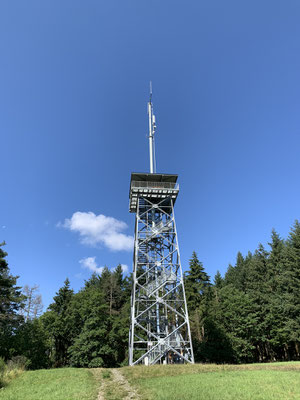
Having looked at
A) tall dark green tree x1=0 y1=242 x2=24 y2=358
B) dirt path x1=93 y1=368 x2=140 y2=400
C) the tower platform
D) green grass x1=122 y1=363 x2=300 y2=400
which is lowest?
dirt path x1=93 y1=368 x2=140 y2=400

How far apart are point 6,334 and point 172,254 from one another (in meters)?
23.4

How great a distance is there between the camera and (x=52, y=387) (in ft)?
34.2

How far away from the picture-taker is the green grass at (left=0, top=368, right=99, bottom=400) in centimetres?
902

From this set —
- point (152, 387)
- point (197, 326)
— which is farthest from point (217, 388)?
point (197, 326)

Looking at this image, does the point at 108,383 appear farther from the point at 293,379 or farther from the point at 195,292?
the point at 195,292

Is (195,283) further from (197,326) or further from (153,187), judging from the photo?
(153,187)

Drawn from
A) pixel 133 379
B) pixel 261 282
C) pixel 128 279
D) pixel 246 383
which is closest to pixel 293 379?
pixel 246 383

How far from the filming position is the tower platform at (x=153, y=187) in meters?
23.2

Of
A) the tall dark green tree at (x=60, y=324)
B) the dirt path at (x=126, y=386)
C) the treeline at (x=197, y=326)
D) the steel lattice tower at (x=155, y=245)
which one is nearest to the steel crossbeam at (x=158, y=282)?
the steel lattice tower at (x=155, y=245)

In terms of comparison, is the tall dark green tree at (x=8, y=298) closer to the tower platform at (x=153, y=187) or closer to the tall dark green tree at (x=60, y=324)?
the tall dark green tree at (x=60, y=324)

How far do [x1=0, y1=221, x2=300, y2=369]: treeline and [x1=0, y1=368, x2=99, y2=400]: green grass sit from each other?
14596 millimetres

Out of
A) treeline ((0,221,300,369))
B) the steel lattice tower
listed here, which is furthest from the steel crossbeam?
treeline ((0,221,300,369))

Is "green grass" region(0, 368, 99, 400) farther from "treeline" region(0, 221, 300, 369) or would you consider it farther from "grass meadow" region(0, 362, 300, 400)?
"treeline" region(0, 221, 300, 369)

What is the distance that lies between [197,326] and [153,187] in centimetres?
2059
